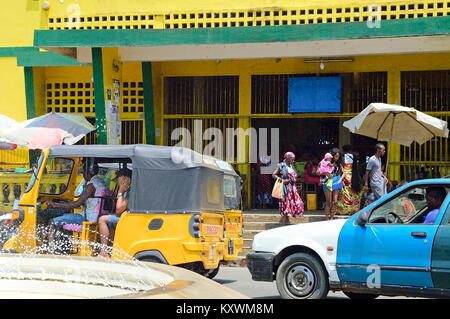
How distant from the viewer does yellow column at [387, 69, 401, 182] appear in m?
16.2

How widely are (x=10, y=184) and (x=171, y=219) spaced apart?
781 centimetres

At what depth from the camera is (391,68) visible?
1633 cm

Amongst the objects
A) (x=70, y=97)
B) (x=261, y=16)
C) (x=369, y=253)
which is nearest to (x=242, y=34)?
(x=261, y=16)

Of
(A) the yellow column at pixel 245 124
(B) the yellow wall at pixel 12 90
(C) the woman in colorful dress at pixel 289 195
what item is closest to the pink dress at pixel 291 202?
(C) the woman in colorful dress at pixel 289 195

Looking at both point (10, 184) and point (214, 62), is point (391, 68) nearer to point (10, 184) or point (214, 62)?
point (214, 62)

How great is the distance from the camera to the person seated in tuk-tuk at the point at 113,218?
9.45 metres

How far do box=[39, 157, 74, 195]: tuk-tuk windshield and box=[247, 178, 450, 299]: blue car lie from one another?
Answer: 3234mm

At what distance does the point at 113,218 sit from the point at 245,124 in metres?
7.91

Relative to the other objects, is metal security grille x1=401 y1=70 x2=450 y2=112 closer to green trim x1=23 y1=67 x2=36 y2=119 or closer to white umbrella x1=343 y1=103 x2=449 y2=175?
white umbrella x1=343 y1=103 x2=449 y2=175

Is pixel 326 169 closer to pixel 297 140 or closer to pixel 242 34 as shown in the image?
pixel 242 34

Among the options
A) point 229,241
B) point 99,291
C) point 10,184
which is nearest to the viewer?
point 99,291

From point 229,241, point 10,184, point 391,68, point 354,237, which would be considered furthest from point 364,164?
point 354,237

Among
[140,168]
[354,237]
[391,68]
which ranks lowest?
[354,237]

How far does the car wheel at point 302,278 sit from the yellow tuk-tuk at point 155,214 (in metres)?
1.25
